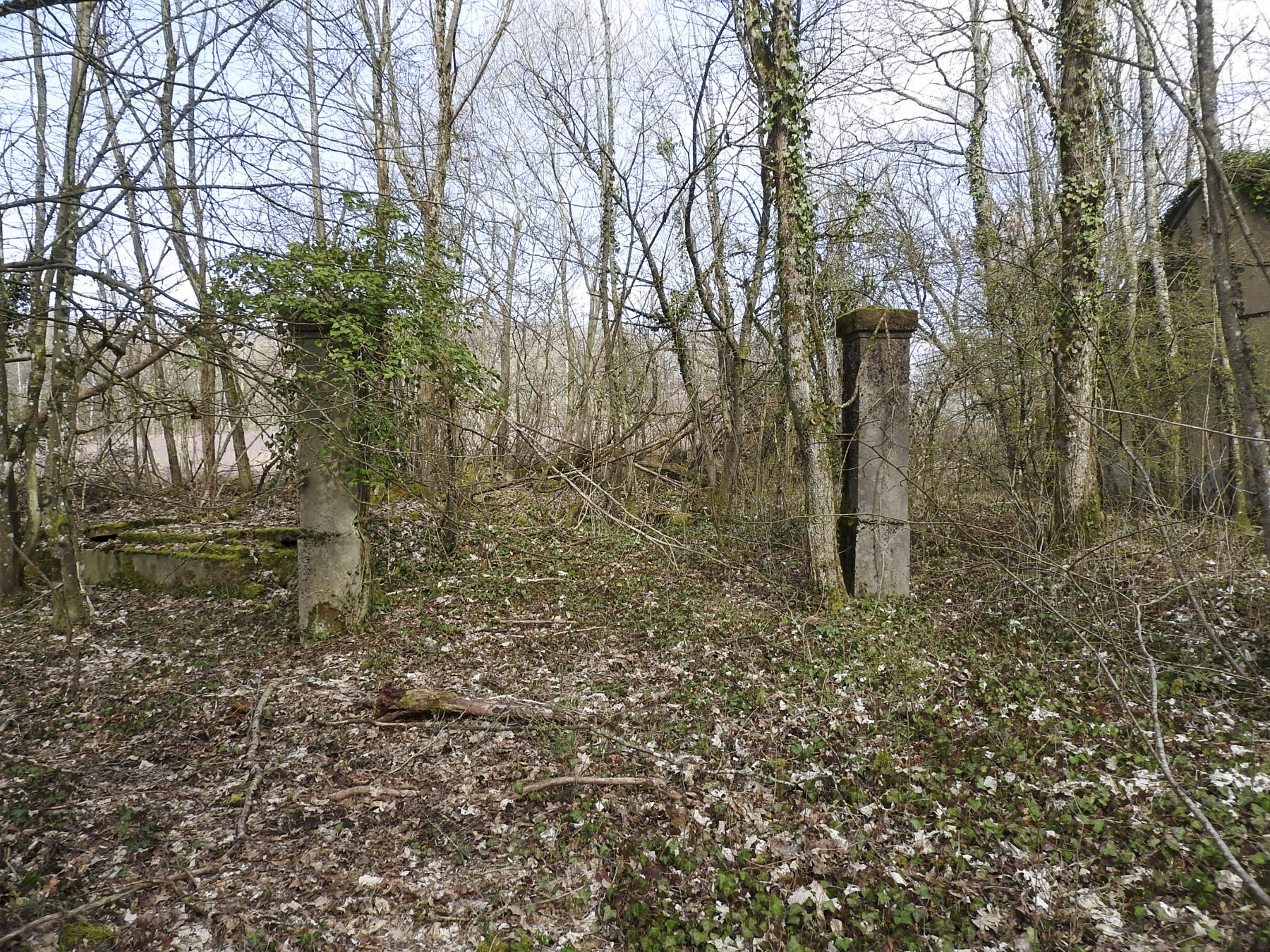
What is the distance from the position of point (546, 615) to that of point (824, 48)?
725 centimetres

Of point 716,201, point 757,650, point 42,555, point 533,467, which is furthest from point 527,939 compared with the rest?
point 716,201

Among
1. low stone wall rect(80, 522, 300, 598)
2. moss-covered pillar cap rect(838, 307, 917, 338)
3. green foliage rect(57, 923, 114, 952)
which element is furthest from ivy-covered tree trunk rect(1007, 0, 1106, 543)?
low stone wall rect(80, 522, 300, 598)

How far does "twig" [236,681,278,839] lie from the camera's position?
3551mm

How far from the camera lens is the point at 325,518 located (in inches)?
227

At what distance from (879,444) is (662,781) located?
359 centimetres

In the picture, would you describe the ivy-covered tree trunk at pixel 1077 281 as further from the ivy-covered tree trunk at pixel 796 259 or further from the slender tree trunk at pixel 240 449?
the slender tree trunk at pixel 240 449

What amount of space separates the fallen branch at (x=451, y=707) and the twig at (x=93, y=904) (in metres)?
1.45

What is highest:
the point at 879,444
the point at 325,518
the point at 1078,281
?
the point at 1078,281

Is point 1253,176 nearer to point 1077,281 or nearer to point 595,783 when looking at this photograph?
point 1077,281

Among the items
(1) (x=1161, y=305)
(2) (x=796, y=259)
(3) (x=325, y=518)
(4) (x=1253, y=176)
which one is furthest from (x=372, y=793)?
(4) (x=1253, y=176)

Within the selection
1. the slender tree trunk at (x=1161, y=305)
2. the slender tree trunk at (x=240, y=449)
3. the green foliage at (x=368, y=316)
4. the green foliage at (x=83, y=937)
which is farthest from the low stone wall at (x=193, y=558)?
the slender tree trunk at (x=1161, y=305)

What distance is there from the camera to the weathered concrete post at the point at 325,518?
5484 millimetres

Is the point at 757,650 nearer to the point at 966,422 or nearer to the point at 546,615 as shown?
the point at 546,615

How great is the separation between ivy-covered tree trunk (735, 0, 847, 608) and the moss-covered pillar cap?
48 centimetres
